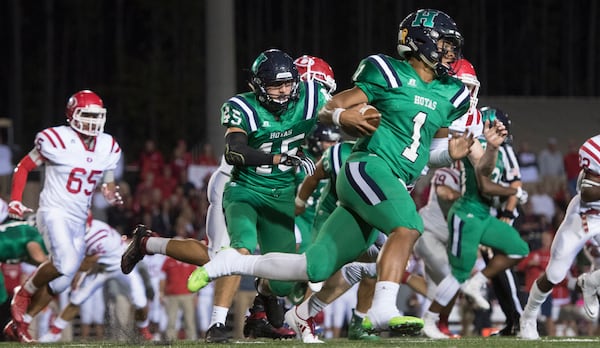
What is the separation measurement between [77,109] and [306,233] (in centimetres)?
192

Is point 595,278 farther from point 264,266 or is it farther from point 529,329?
point 264,266

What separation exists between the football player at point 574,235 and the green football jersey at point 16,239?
13.4ft

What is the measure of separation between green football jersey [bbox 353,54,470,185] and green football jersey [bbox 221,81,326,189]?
95cm

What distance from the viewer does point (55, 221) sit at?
9.29 meters

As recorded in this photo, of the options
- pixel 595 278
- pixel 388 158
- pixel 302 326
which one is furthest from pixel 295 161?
pixel 595 278

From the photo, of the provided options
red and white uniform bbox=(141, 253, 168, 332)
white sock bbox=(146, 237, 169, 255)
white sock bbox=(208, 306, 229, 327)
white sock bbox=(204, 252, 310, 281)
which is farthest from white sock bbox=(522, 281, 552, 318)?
red and white uniform bbox=(141, 253, 168, 332)

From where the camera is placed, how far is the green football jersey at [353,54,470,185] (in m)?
6.61

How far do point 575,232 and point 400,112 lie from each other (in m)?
1.95

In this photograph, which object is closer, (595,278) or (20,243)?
(595,278)

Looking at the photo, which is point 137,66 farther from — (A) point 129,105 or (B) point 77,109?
(B) point 77,109

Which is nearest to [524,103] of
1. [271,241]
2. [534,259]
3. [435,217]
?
[534,259]

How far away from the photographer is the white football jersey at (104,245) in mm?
9789

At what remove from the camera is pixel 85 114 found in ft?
31.0

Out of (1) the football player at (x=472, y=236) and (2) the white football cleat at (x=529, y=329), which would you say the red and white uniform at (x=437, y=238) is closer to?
(1) the football player at (x=472, y=236)
